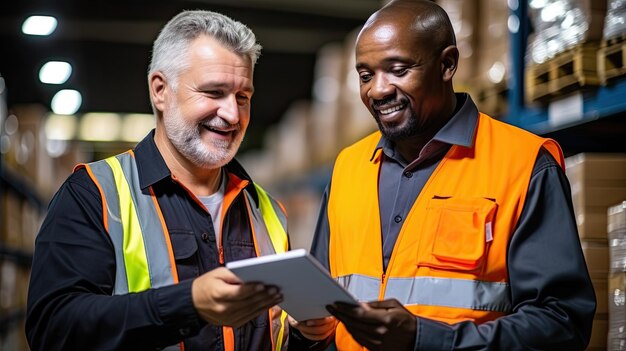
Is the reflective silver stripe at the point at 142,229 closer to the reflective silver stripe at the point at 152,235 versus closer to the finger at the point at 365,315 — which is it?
the reflective silver stripe at the point at 152,235

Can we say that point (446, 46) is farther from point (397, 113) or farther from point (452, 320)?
point (452, 320)

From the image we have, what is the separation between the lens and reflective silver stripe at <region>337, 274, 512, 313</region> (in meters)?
2.88

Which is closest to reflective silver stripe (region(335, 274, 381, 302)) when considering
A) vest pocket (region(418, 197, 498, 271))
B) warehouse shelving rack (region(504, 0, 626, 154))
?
vest pocket (region(418, 197, 498, 271))

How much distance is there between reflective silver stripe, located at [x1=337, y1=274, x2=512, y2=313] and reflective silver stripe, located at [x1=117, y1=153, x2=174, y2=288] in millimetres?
797

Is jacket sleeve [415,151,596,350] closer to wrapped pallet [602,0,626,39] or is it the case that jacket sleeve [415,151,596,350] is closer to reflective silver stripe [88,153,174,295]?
reflective silver stripe [88,153,174,295]

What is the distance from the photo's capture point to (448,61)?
3184mm

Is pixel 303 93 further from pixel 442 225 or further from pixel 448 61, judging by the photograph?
pixel 442 225

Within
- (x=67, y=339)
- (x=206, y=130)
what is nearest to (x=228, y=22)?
(x=206, y=130)

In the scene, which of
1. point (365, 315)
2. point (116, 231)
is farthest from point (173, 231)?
point (365, 315)

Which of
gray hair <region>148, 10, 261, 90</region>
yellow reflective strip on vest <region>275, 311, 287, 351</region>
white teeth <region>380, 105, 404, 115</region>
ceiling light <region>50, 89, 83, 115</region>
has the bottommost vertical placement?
yellow reflective strip on vest <region>275, 311, 287, 351</region>

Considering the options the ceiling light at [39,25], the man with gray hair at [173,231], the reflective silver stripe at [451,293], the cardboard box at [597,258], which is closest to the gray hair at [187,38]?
the man with gray hair at [173,231]

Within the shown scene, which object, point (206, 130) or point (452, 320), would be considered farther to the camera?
point (206, 130)

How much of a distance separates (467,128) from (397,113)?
267 mm

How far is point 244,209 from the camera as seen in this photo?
3412 mm
